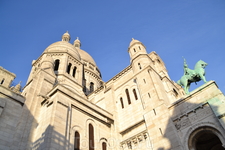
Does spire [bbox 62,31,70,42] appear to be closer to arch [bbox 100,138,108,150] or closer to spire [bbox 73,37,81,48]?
spire [bbox 73,37,81,48]

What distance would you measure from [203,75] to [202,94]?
95.8 inches

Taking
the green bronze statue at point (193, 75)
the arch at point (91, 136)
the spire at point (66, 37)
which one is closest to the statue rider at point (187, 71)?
the green bronze statue at point (193, 75)

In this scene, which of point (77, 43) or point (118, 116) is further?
point (77, 43)

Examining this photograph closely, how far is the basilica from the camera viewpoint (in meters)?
14.4

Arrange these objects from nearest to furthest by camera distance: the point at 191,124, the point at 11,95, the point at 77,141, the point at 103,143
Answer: the point at 191,124, the point at 77,141, the point at 11,95, the point at 103,143

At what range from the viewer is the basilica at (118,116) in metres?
14.4

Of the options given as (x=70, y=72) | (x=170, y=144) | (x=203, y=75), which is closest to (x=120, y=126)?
(x=170, y=144)

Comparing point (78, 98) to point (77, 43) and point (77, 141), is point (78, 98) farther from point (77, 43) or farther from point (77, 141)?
point (77, 43)

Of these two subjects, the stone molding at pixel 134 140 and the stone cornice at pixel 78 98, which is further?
the stone cornice at pixel 78 98

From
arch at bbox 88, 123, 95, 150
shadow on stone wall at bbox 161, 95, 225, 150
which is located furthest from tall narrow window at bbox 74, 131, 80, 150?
shadow on stone wall at bbox 161, 95, 225, 150

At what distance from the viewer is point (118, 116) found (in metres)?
21.7

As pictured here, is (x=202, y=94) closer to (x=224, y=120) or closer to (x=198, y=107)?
(x=198, y=107)

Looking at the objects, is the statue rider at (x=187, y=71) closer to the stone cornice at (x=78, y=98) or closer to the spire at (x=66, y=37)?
the stone cornice at (x=78, y=98)

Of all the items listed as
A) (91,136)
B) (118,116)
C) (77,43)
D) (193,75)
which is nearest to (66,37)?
(77,43)
